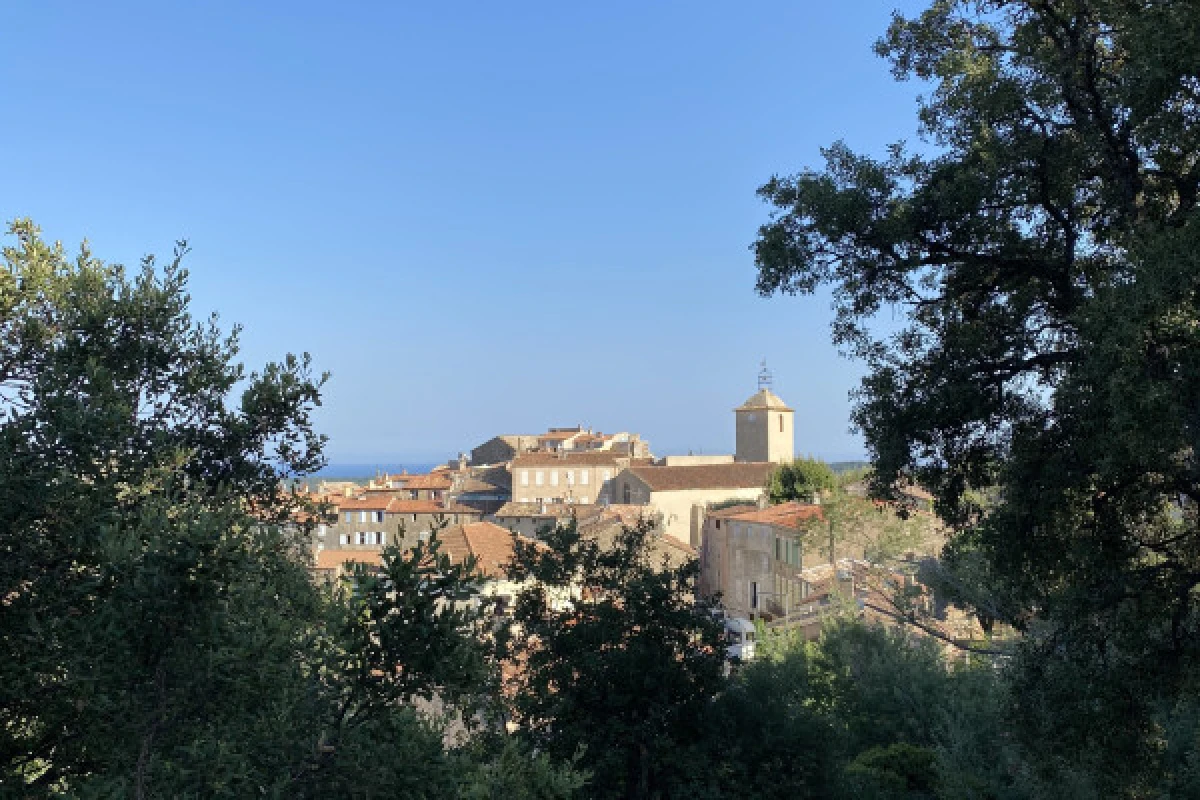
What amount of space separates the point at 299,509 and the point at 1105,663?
26.3ft

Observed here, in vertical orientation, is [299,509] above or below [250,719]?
above

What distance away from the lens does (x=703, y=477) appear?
252 feet

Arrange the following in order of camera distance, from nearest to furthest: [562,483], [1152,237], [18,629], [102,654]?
1. [102,654]
2. [18,629]
3. [1152,237]
4. [562,483]

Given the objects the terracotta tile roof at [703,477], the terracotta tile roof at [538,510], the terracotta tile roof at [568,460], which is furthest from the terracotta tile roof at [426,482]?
the terracotta tile roof at [703,477]

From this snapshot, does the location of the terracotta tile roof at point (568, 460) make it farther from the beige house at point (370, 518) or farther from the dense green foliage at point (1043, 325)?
the dense green foliage at point (1043, 325)

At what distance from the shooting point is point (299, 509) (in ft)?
30.8

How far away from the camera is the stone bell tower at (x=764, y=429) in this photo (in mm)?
92375

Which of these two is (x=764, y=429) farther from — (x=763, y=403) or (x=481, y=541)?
(x=481, y=541)

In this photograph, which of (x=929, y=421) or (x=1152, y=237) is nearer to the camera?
(x=1152, y=237)

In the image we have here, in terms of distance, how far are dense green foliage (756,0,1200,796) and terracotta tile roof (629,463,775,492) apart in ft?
206

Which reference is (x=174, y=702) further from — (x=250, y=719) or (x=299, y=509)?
(x=299, y=509)

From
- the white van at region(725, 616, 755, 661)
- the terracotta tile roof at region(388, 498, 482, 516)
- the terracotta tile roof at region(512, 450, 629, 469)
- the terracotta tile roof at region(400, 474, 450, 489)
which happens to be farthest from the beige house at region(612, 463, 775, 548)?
the white van at region(725, 616, 755, 661)

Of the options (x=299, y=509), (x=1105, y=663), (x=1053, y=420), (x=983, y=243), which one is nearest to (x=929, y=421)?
(x=1053, y=420)

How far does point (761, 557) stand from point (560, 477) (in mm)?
40083
